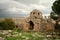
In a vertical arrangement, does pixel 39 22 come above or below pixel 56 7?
below

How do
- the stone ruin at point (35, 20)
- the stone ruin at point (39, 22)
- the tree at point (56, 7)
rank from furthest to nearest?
the tree at point (56, 7)
the stone ruin at point (35, 20)
the stone ruin at point (39, 22)

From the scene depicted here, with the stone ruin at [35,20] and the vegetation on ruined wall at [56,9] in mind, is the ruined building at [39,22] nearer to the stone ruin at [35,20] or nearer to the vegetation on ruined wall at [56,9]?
the stone ruin at [35,20]

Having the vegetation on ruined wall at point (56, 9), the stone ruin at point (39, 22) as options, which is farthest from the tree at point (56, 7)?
the stone ruin at point (39, 22)

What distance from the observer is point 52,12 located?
54.9 meters

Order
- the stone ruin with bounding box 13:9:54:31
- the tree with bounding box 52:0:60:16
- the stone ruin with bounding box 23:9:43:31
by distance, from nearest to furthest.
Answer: the stone ruin with bounding box 13:9:54:31, the stone ruin with bounding box 23:9:43:31, the tree with bounding box 52:0:60:16

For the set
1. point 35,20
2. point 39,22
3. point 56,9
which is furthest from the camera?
point 56,9

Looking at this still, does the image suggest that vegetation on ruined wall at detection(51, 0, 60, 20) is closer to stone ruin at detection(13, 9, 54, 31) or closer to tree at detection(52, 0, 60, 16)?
tree at detection(52, 0, 60, 16)

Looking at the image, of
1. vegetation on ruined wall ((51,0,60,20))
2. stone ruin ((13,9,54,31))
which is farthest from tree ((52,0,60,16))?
stone ruin ((13,9,54,31))

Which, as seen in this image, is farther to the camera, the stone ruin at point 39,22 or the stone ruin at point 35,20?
the stone ruin at point 35,20

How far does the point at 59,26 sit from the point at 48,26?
19.8 ft

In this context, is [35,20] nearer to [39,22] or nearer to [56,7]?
[39,22]

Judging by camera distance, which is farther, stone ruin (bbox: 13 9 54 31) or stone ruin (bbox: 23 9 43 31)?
stone ruin (bbox: 23 9 43 31)

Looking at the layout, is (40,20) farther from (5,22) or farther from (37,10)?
(5,22)

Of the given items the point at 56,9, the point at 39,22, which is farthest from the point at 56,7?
the point at 39,22
